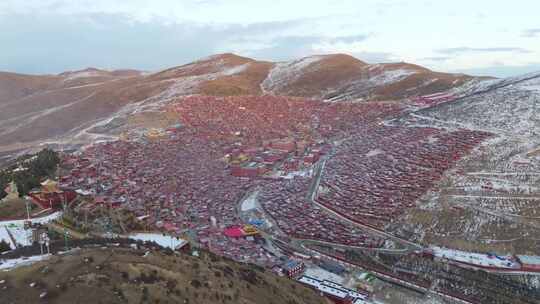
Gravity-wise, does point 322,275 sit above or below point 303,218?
below

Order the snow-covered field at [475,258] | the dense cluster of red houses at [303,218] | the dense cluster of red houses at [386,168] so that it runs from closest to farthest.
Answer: the snow-covered field at [475,258], the dense cluster of red houses at [303,218], the dense cluster of red houses at [386,168]

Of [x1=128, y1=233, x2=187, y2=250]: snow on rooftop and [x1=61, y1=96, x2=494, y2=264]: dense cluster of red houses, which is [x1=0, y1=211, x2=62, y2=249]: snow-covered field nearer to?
[x1=61, y1=96, x2=494, y2=264]: dense cluster of red houses

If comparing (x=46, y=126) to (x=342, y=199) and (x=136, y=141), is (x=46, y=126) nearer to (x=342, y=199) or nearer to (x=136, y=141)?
(x=136, y=141)

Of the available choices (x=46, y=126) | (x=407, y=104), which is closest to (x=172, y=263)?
(x=407, y=104)

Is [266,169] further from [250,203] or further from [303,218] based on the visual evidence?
[303,218]

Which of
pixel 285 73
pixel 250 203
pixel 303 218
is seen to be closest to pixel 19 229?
pixel 250 203

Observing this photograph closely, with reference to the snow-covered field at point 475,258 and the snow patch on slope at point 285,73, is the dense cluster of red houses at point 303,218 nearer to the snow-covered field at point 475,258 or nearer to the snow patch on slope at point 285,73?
the snow-covered field at point 475,258

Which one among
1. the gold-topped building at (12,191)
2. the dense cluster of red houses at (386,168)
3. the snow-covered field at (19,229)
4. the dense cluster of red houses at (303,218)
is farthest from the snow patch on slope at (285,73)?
the snow-covered field at (19,229)
